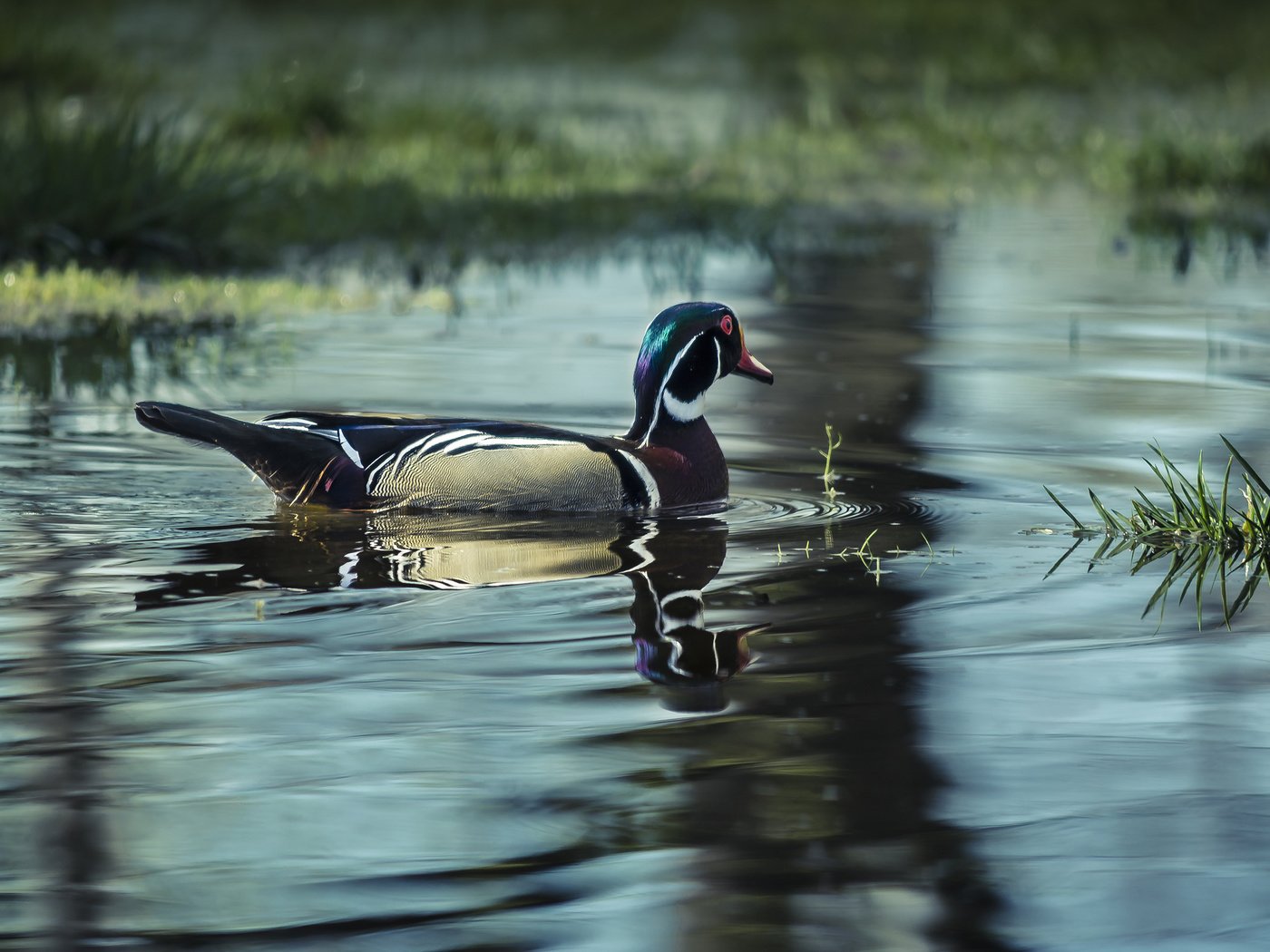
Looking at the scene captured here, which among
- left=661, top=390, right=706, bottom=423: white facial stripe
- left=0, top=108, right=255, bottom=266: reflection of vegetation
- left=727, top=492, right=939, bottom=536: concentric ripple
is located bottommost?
left=727, top=492, right=939, bottom=536: concentric ripple

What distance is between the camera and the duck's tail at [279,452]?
7188 millimetres

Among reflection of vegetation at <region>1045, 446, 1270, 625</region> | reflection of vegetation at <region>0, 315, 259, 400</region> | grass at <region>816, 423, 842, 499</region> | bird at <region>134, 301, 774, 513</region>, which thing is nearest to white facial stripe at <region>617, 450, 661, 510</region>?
bird at <region>134, 301, 774, 513</region>

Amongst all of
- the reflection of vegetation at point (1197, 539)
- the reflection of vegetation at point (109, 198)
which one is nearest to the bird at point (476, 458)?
the reflection of vegetation at point (1197, 539)

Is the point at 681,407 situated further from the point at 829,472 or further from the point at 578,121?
the point at 578,121

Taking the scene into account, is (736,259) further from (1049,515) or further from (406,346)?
(1049,515)

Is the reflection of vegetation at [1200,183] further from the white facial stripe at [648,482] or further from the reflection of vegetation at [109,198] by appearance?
the white facial stripe at [648,482]

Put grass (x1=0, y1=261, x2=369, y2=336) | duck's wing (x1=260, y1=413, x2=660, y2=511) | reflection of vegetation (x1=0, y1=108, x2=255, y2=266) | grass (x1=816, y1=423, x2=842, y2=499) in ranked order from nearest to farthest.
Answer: duck's wing (x1=260, y1=413, x2=660, y2=511)
grass (x1=816, y1=423, x2=842, y2=499)
grass (x1=0, y1=261, x2=369, y2=336)
reflection of vegetation (x1=0, y1=108, x2=255, y2=266)

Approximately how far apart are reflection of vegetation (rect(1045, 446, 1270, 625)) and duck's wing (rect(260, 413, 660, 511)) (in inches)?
57.3

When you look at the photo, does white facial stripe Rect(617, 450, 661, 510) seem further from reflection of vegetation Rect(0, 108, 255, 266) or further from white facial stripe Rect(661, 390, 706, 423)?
reflection of vegetation Rect(0, 108, 255, 266)

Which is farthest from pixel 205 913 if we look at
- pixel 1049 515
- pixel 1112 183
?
pixel 1112 183

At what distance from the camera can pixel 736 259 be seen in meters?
16.0

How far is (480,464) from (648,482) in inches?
22.3

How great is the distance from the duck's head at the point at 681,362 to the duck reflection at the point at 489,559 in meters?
0.44

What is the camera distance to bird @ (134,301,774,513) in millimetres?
7090
